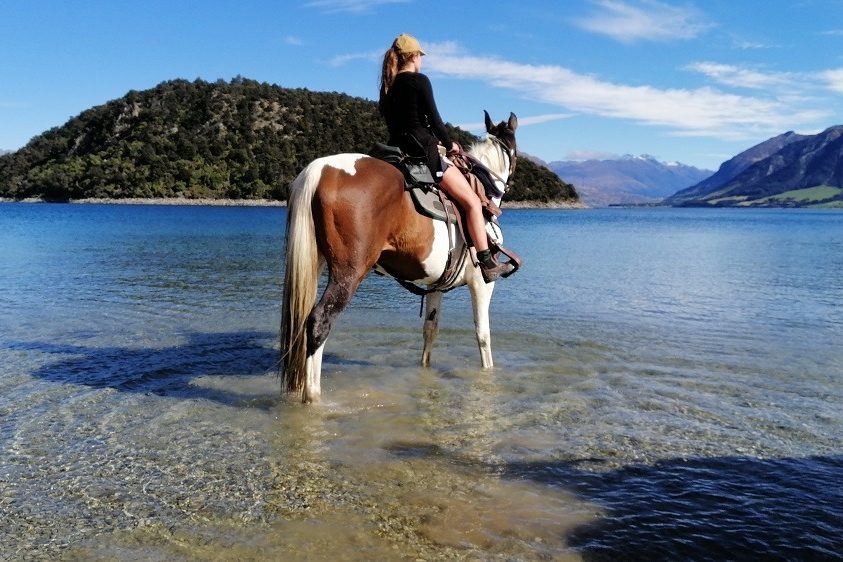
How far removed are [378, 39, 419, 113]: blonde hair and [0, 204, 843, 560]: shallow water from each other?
335 centimetres

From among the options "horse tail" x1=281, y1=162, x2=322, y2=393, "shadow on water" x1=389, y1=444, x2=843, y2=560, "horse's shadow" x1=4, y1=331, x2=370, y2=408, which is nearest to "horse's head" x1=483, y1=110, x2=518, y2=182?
"horse tail" x1=281, y1=162, x2=322, y2=393

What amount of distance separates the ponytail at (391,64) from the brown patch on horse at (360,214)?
87cm

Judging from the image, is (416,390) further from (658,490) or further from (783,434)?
(783,434)

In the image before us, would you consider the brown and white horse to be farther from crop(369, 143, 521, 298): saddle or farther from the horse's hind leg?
crop(369, 143, 521, 298): saddle

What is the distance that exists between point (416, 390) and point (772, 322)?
27.5ft

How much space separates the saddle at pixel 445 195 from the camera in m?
6.40

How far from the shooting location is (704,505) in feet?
14.3

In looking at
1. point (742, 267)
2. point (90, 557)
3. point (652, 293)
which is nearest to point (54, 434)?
point (90, 557)

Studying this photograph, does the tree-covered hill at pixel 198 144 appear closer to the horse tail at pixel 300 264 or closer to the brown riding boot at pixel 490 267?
the brown riding boot at pixel 490 267

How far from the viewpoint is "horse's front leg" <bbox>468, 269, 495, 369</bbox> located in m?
7.81

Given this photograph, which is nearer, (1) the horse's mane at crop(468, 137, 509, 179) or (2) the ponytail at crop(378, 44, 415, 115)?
(2) the ponytail at crop(378, 44, 415, 115)

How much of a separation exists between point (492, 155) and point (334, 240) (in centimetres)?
318

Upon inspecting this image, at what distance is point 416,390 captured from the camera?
24.1 feet

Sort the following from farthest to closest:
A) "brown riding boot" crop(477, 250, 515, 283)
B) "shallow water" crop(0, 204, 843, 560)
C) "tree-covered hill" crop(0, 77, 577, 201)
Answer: "tree-covered hill" crop(0, 77, 577, 201), "brown riding boot" crop(477, 250, 515, 283), "shallow water" crop(0, 204, 843, 560)
